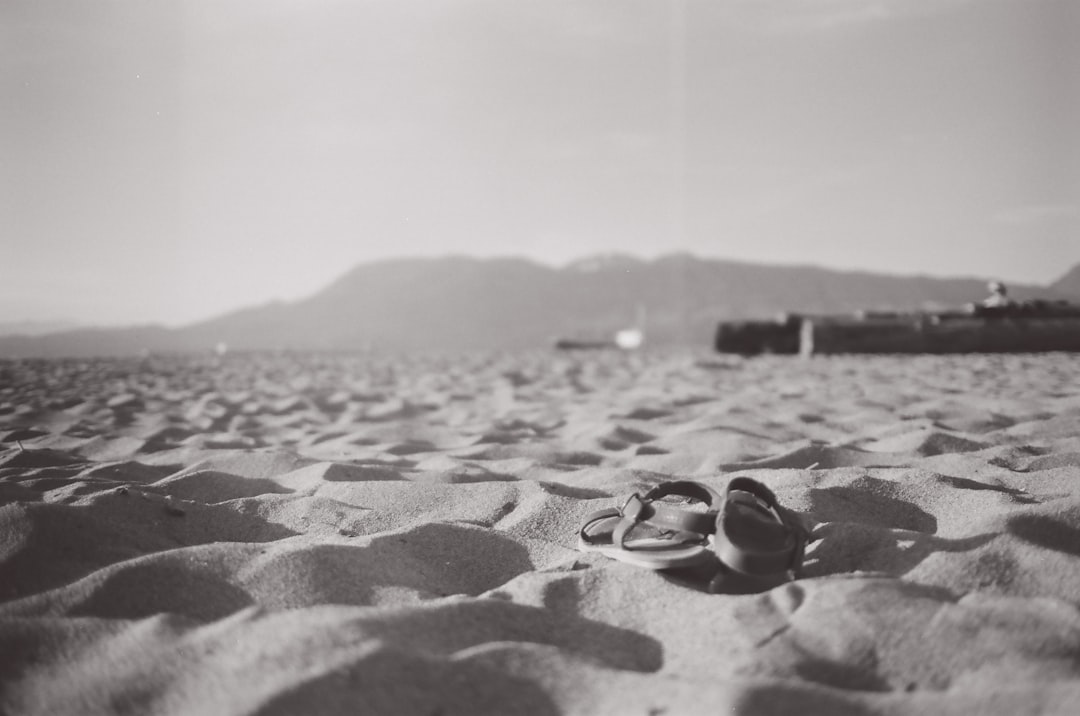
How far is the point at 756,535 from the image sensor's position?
56.3 inches

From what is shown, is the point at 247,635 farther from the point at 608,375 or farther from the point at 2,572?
the point at 608,375

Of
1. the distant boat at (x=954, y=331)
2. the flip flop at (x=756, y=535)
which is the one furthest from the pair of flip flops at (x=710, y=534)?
the distant boat at (x=954, y=331)

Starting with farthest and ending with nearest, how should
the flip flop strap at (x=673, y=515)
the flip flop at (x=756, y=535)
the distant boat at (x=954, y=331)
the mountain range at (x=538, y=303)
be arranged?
the mountain range at (x=538, y=303) < the distant boat at (x=954, y=331) < the flip flop strap at (x=673, y=515) < the flip flop at (x=756, y=535)

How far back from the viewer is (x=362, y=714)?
3.11 ft

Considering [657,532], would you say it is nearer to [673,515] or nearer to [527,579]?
[673,515]

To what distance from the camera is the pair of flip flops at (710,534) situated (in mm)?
1374

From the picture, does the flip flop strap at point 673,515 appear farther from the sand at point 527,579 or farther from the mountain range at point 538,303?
the mountain range at point 538,303

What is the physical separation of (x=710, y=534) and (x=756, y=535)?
0.11 meters

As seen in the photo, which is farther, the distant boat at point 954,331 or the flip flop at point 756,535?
the distant boat at point 954,331

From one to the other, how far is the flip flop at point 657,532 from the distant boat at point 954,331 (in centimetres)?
591

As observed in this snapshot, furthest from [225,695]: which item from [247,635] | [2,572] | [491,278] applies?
[491,278]

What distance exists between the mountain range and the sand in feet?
50.9

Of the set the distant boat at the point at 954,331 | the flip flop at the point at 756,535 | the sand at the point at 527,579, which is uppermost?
the distant boat at the point at 954,331

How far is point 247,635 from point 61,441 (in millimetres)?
2724
